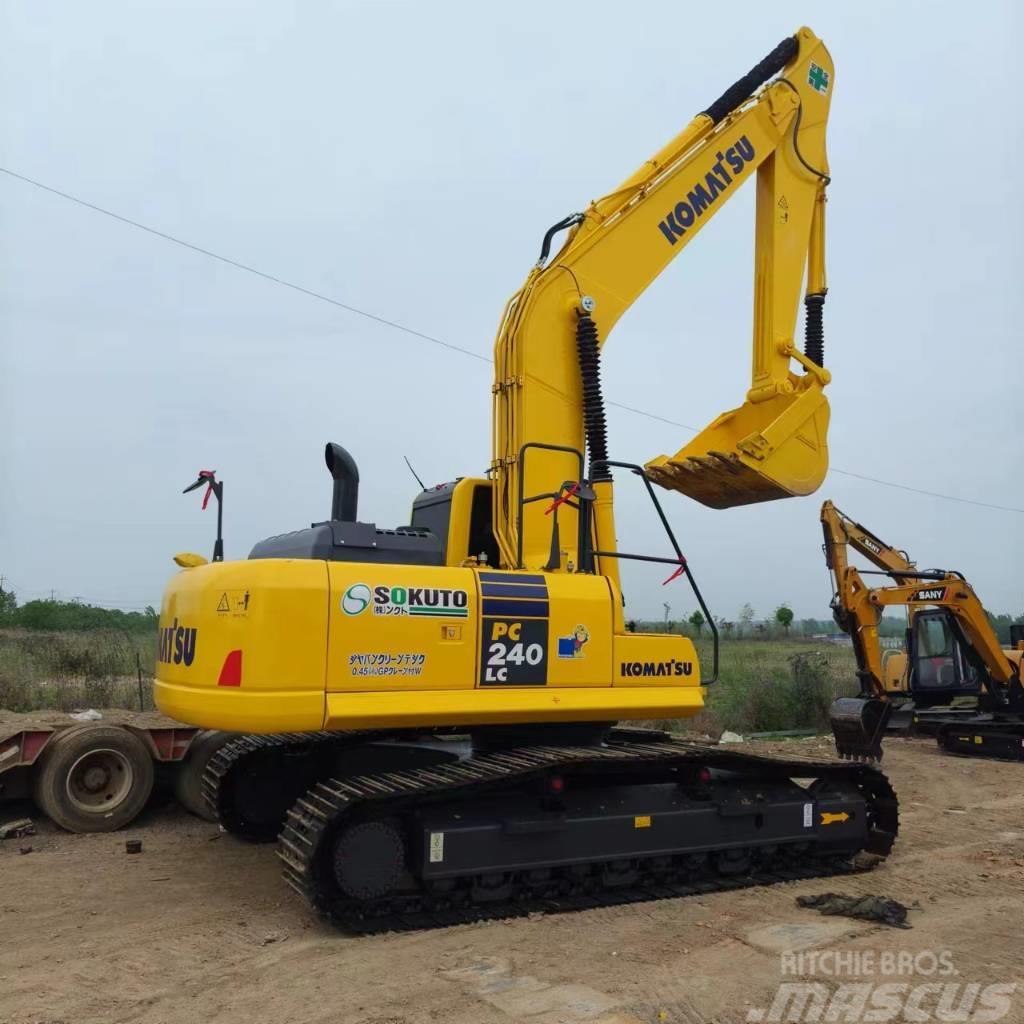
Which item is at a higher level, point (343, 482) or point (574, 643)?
point (343, 482)

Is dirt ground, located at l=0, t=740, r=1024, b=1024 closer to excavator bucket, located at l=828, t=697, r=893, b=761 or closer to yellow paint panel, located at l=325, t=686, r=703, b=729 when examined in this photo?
yellow paint panel, located at l=325, t=686, r=703, b=729

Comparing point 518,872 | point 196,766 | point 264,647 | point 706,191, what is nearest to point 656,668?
point 518,872

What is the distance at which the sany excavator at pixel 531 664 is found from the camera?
5715 millimetres

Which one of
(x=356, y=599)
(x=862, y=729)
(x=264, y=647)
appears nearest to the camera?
(x=264, y=647)

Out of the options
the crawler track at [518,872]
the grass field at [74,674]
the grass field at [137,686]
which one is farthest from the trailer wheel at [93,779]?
the grass field at [137,686]

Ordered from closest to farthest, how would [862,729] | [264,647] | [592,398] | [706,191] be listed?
[264,647] → [592,398] → [706,191] → [862,729]

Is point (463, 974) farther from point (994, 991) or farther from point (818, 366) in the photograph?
point (818, 366)

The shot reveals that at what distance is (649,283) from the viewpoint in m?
7.83

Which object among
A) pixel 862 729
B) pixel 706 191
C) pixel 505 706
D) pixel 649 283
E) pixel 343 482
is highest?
pixel 706 191

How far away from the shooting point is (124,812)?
8273 millimetres

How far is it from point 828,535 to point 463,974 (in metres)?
11.9

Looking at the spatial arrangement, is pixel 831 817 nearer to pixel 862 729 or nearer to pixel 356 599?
pixel 356 599

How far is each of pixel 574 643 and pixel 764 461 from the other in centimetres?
224

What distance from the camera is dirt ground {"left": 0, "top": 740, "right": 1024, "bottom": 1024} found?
15.0 feet
